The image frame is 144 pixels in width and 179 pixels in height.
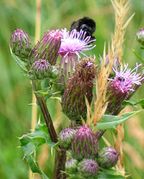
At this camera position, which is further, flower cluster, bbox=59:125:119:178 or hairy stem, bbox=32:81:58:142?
hairy stem, bbox=32:81:58:142

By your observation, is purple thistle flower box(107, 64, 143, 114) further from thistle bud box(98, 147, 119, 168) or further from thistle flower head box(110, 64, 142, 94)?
thistle bud box(98, 147, 119, 168)

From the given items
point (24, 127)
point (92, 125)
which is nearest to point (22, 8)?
point (24, 127)

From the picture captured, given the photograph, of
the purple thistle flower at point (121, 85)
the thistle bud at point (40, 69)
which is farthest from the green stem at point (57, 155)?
the purple thistle flower at point (121, 85)

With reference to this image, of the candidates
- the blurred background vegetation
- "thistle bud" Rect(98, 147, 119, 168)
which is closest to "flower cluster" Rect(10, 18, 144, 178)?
"thistle bud" Rect(98, 147, 119, 168)

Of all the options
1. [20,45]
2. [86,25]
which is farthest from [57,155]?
[86,25]

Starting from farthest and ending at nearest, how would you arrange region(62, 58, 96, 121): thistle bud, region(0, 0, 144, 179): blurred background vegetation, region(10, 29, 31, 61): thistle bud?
region(0, 0, 144, 179): blurred background vegetation < region(10, 29, 31, 61): thistle bud < region(62, 58, 96, 121): thistle bud

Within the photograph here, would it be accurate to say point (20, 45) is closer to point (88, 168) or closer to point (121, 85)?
point (121, 85)

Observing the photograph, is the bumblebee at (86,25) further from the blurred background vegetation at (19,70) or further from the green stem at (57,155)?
the blurred background vegetation at (19,70)
